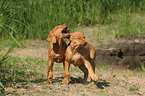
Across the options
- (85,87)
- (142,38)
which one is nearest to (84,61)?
(85,87)

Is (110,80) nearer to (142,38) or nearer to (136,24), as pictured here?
(142,38)

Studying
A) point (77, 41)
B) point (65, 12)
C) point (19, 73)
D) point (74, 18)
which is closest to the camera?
point (77, 41)

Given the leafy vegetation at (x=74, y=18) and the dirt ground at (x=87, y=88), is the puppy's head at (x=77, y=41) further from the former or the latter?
the leafy vegetation at (x=74, y=18)

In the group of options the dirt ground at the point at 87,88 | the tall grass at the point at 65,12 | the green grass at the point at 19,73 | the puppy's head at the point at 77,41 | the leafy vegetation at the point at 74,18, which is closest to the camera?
the dirt ground at the point at 87,88

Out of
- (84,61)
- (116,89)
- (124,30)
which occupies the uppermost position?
(124,30)

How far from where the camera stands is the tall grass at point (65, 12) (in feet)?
26.6

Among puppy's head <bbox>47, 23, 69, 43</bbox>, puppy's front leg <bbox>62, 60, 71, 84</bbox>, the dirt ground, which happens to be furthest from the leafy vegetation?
puppy's head <bbox>47, 23, 69, 43</bbox>

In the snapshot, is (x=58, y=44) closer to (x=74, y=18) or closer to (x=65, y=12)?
(x=65, y=12)

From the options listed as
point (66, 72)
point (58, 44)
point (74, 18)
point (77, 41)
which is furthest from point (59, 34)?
point (74, 18)

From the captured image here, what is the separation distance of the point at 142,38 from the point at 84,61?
13.5 ft

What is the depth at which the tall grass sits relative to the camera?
8.10 metres

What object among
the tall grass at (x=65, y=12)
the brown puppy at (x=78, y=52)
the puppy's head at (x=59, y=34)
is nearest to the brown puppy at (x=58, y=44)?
the puppy's head at (x=59, y=34)

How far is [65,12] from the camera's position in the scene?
8.77 meters

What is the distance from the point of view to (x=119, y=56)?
23.2ft
